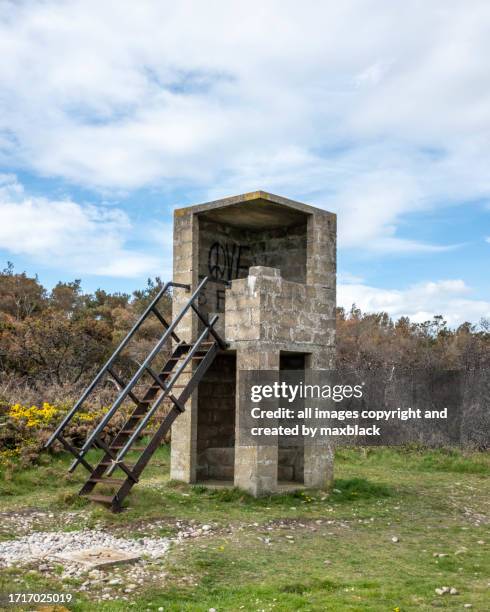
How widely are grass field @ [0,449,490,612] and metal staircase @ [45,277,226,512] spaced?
0.40 m

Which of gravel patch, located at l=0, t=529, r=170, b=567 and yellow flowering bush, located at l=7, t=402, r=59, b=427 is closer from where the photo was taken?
gravel patch, located at l=0, t=529, r=170, b=567

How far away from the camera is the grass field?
22.0 ft

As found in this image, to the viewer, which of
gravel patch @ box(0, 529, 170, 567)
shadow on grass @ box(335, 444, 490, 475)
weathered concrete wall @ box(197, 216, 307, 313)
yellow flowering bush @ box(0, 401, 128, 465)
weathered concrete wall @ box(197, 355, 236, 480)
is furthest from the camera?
shadow on grass @ box(335, 444, 490, 475)

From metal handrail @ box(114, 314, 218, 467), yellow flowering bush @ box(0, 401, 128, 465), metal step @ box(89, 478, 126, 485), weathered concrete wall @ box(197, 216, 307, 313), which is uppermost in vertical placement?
weathered concrete wall @ box(197, 216, 307, 313)

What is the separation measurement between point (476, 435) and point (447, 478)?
4157 mm

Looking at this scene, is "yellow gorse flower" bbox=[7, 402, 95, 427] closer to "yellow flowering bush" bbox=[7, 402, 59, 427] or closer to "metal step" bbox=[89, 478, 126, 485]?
"yellow flowering bush" bbox=[7, 402, 59, 427]

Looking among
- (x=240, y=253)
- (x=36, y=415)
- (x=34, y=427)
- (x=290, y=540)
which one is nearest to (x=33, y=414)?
(x=36, y=415)

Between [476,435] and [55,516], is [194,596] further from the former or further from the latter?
[476,435]

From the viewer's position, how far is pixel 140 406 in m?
11.8

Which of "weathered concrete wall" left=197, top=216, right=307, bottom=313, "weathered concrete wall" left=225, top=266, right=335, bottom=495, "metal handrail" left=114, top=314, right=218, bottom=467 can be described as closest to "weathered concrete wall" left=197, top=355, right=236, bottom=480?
"weathered concrete wall" left=197, top=216, right=307, bottom=313

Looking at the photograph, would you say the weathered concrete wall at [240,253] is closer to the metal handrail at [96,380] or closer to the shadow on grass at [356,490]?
the metal handrail at [96,380]

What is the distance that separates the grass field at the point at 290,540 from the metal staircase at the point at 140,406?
0.40m

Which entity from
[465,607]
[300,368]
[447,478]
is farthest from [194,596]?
[447,478]

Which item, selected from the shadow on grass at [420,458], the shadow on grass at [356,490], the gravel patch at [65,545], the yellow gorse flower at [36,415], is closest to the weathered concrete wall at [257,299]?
the shadow on grass at [356,490]
